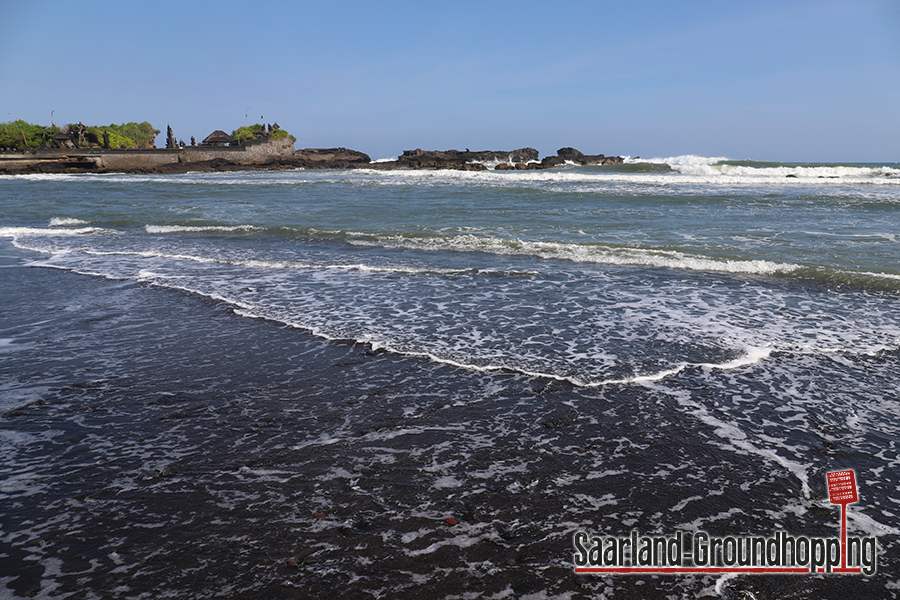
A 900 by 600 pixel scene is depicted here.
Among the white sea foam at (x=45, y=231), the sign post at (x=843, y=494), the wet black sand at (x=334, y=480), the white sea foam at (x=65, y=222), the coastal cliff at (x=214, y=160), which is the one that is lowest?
the wet black sand at (x=334, y=480)

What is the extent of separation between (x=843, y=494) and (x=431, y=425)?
2.33 metres

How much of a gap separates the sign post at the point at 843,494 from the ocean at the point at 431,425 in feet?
0.45

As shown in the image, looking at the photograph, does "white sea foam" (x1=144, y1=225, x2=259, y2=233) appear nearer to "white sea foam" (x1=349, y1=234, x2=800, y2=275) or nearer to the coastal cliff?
"white sea foam" (x1=349, y1=234, x2=800, y2=275)

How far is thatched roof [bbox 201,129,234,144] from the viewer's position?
89438 mm

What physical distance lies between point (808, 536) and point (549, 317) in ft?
12.5

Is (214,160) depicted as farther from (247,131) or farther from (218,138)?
(247,131)

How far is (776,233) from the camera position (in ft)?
42.1

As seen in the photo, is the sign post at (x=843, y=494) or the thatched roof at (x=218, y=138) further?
the thatched roof at (x=218, y=138)

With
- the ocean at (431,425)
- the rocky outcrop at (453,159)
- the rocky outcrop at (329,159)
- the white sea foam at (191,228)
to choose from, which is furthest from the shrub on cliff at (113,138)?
the ocean at (431,425)

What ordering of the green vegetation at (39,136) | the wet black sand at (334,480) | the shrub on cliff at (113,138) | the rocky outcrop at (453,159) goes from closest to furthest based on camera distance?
the wet black sand at (334,480) < the rocky outcrop at (453,159) < the green vegetation at (39,136) < the shrub on cliff at (113,138)

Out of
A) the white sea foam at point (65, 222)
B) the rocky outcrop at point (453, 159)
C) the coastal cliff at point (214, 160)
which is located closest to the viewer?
the white sea foam at point (65, 222)

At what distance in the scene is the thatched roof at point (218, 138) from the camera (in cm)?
8944

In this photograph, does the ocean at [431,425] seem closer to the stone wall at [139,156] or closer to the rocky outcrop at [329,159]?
the rocky outcrop at [329,159]

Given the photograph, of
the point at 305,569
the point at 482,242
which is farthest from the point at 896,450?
the point at 482,242
